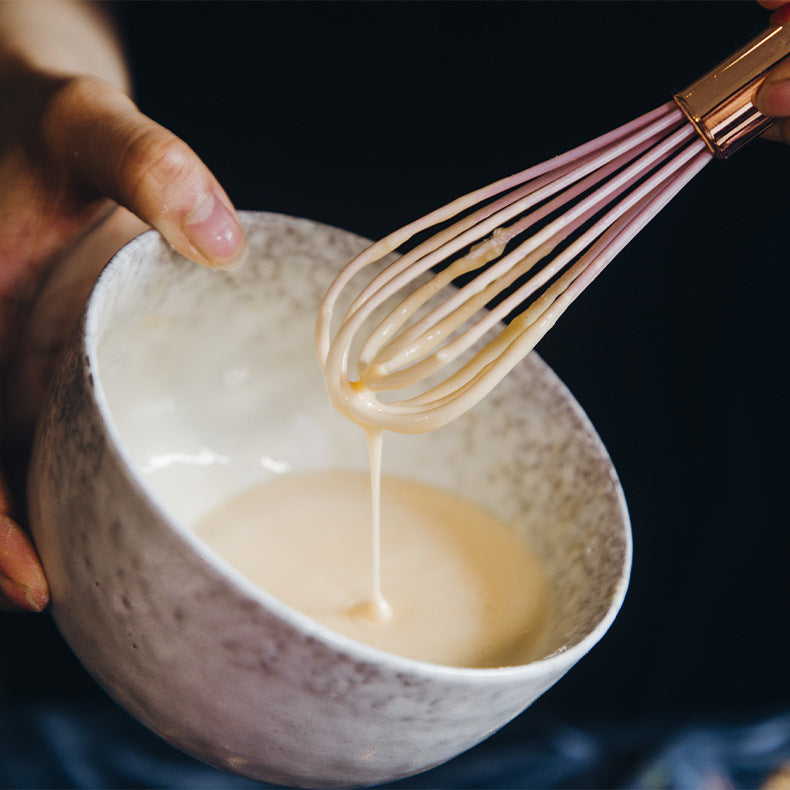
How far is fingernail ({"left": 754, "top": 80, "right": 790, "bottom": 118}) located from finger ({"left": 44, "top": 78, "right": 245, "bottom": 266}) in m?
0.27

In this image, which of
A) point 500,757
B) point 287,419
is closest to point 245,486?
point 287,419

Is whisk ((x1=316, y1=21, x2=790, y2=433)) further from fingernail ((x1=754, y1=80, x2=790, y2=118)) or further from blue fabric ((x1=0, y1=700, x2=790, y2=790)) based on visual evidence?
blue fabric ((x1=0, y1=700, x2=790, y2=790))

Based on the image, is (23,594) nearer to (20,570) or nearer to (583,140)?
(20,570)

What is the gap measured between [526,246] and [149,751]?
0.57 m

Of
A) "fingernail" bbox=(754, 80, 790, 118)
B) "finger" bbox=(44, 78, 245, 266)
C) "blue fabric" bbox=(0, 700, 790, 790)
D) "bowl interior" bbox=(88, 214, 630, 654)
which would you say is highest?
"finger" bbox=(44, 78, 245, 266)

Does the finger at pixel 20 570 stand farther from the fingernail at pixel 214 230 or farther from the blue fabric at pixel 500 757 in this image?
the blue fabric at pixel 500 757

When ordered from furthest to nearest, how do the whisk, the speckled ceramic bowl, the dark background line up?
1. the dark background
2. the whisk
3. the speckled ceramic bowl

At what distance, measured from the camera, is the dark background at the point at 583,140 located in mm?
628

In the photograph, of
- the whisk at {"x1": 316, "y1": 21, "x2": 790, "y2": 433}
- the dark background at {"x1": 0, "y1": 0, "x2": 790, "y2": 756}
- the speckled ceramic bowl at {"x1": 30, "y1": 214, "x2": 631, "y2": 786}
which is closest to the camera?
the speckled ceramic bowl at {"x1": 30, "y1": 214, "x2": 631, "y2": 786}

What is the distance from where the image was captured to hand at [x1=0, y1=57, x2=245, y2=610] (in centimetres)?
43

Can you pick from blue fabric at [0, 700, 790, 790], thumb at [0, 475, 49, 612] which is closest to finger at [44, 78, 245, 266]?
thumb at [0, 475, 49, 612]

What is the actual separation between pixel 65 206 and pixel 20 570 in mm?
272

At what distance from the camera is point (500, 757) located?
73cm

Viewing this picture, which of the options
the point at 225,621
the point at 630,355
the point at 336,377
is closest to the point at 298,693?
the point at 225,621
